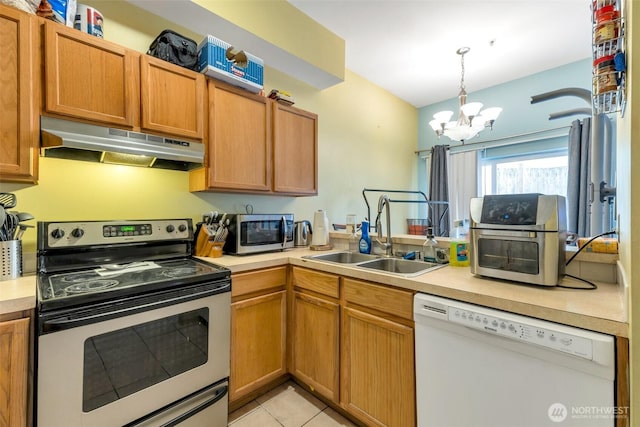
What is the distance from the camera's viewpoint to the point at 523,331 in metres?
0.92

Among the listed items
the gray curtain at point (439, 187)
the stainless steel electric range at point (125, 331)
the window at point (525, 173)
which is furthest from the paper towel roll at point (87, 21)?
the window at point (525, 173)

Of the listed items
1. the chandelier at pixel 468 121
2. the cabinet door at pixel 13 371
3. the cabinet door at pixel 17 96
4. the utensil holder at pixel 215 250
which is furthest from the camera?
the chandelier at pixel 468 121

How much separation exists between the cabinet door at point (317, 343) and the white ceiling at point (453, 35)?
90.0 inches

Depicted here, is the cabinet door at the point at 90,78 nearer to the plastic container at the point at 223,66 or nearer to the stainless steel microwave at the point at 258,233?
the plastic container at the point at 223,66

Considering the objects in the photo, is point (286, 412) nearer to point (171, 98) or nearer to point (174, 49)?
point (171, 98)

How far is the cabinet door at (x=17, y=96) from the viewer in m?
1.20

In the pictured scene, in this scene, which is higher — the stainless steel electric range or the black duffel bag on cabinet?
the black duffel bag on cabinet

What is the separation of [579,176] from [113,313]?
3.99 meters

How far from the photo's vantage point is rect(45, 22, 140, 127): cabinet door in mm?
1311

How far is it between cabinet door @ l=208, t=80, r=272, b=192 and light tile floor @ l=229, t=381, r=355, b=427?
142 cm

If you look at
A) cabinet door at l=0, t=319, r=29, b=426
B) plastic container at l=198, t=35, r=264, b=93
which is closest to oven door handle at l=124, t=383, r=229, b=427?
cabinet door at l=0, t=319, r=29, b=426

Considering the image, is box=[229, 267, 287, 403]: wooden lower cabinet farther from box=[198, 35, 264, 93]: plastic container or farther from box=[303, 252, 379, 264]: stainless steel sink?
box=[198, 35, 264, 93]: plastic container

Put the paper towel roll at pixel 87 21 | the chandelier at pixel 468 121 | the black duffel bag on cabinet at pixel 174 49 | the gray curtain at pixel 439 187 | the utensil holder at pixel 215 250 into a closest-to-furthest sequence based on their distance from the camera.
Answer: the paper towel roll at pixel 87 21 < the black duffel bag on cabinet at pixel 174 49 < the utensil holder at pixel 215 250 < the chandelier at pixel 468 121 < the gray curtain at pixel 439 187

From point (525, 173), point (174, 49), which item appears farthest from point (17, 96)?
point (525, 173)
